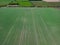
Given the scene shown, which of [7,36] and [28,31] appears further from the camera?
[28,31]

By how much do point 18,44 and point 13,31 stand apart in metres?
1.23

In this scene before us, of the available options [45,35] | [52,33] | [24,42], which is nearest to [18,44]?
[24,42]

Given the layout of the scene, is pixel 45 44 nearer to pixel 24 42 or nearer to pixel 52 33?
pixel 24 42

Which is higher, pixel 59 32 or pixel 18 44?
pixel 18 44

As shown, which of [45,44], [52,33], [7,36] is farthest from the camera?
[52,33]

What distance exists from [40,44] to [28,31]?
123cm

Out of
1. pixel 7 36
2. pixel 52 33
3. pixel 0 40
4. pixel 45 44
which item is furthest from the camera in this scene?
pixel 52 33

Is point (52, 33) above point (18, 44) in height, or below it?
below

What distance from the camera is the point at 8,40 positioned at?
4031mm

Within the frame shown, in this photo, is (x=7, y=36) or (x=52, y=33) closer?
(x=7, y=36)

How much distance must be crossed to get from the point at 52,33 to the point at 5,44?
1.46 metres

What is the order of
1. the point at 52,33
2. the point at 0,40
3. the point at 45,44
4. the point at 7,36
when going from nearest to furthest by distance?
the point at 45,44 < the point at 0,40 < the point at 7,36 < the point at 52,33

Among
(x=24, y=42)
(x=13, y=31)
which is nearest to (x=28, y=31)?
(x=13, y=31)

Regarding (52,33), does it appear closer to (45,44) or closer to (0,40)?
(45,44)
